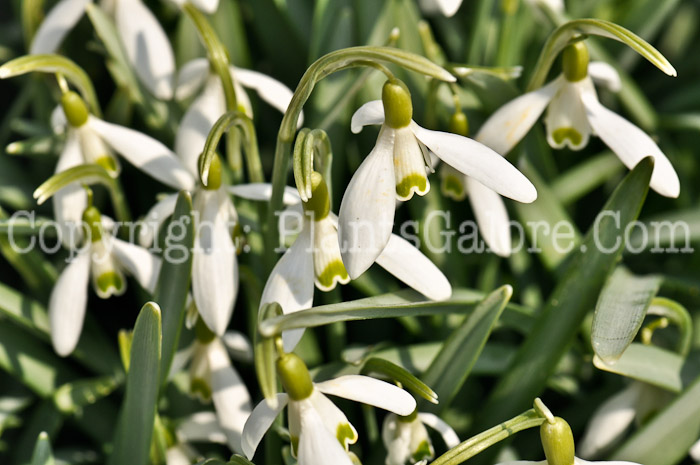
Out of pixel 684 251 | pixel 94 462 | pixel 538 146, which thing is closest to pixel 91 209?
pixel 94 462

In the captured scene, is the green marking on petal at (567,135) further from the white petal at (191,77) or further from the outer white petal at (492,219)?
the white petal at (191,77)

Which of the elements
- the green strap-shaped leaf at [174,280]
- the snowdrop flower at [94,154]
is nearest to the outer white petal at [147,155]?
the snowdrop flower at [94,154]

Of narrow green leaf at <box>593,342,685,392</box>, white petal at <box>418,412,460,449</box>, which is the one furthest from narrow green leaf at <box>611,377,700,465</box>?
white petal at <box>418,412,460,449</box>

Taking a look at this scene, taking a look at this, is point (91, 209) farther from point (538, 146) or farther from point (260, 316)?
point (538, 146)

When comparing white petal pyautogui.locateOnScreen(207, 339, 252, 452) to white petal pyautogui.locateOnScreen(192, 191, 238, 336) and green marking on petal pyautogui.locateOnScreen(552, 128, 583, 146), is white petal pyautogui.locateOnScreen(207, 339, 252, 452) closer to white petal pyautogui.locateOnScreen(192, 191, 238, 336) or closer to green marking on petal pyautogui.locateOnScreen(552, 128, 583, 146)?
white petal pyautogui.locateOnScreen(192, 191, 238, 336)

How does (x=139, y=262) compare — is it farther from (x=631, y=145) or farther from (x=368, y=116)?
(x=631, y=145)

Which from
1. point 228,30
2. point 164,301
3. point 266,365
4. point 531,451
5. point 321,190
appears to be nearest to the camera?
point 266,365
